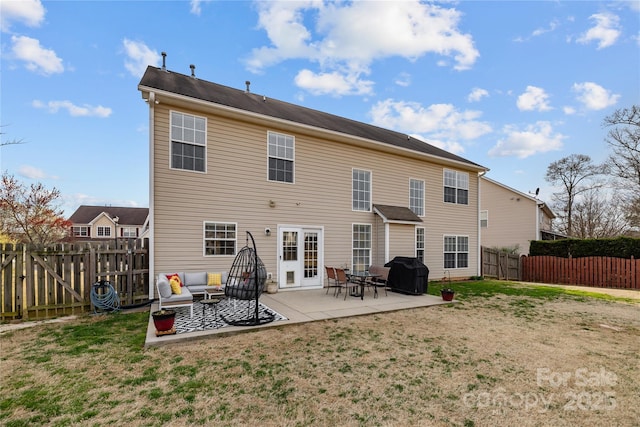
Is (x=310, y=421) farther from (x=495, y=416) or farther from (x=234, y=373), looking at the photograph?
(x=495, y=416)

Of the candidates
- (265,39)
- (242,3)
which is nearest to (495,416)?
(242,3)

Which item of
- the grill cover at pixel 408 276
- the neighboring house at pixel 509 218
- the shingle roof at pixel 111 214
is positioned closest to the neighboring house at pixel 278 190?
the grill cover at pixel 408 276

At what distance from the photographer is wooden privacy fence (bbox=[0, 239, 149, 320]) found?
624cm

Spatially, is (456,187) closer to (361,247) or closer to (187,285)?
(361,247)

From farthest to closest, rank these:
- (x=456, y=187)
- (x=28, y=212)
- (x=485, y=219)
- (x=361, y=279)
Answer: (x=485, y=219) < (x=28, y=212) < (x=456, y=187) < (x=361, y=279)

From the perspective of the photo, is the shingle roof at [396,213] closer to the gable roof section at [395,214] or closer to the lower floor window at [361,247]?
the gable roof section at [395,214]

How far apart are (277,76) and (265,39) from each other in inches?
78.0

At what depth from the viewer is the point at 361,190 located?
11.6 meters

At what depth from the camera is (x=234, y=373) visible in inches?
150

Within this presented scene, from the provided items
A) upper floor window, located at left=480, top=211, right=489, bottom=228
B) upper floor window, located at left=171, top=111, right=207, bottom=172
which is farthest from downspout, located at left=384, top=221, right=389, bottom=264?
upper floor window, located at left=480, top=211, right=489, bottom=228

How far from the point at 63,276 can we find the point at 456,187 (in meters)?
14.9

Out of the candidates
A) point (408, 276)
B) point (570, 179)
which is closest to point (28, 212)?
point (408, 276)

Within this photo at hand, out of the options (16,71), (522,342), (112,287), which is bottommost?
(522,342)

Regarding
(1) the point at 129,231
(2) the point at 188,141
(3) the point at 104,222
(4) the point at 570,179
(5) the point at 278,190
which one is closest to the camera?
(2) the point at 188,141
